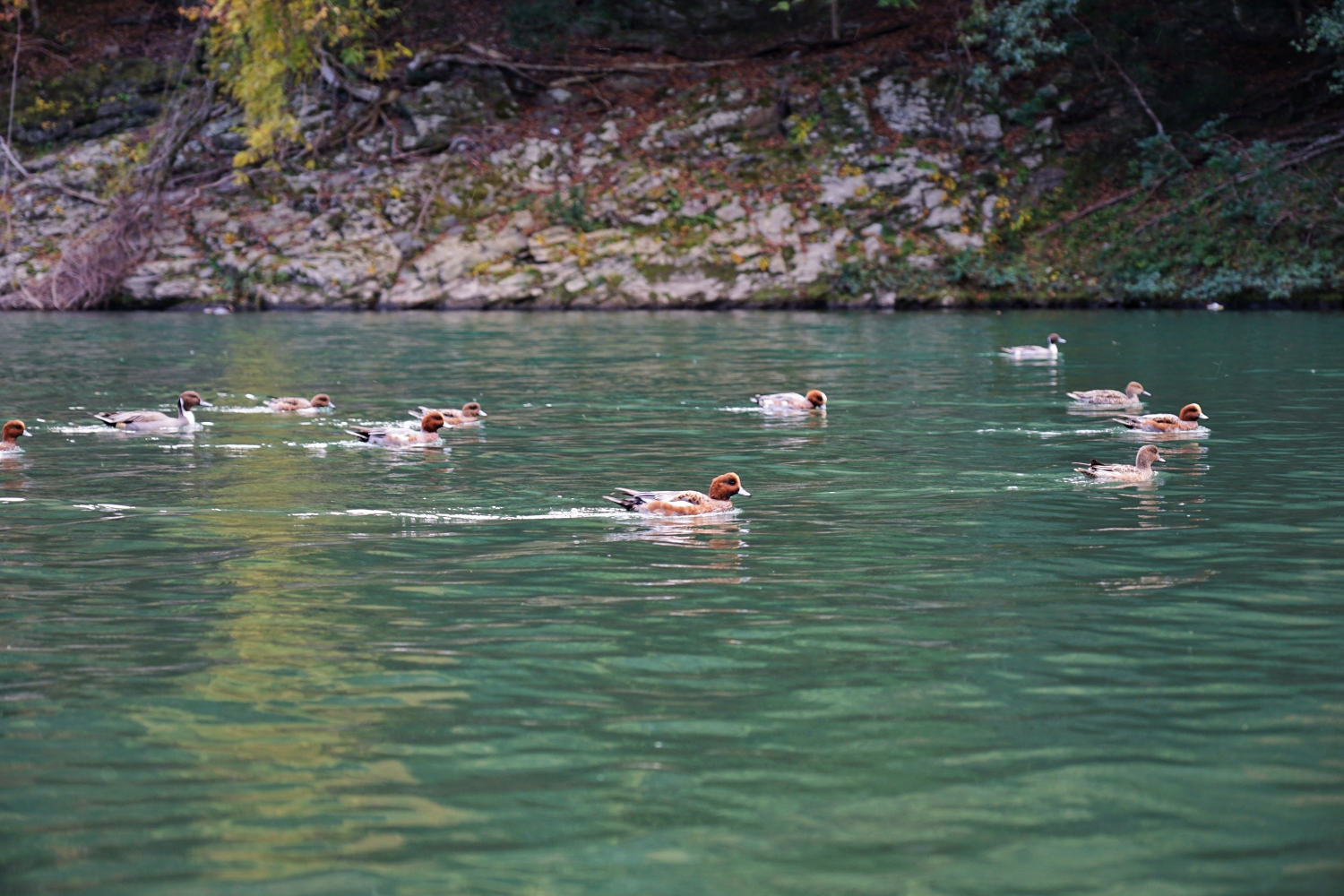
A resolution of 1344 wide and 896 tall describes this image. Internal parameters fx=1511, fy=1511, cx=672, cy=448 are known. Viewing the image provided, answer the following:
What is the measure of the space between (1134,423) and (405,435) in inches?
369

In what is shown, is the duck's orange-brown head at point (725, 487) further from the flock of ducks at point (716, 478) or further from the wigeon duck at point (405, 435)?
the wigeon duck at point (405, 435)

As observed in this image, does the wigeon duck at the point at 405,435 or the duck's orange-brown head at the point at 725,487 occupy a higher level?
the wigeon duck at the point at 405,435

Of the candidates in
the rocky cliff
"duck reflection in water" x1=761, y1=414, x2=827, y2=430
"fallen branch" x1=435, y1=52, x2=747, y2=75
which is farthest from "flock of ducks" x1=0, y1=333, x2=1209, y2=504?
"fallen branch" x1=435, y1=52, x2=747, y2=75

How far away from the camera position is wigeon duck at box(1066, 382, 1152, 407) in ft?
74.1

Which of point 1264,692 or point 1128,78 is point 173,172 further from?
point 1264,692

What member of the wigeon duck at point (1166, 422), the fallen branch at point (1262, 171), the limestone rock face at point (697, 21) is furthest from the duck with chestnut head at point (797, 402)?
the limestone rock face at point (697, 21)

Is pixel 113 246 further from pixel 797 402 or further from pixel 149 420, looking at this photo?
pixel 797 402

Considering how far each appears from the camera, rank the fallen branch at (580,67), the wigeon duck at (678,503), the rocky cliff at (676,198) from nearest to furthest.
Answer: the wigeon duck at (678,503) → the rocky cliff at (676,198) → the fallen branch at (580,67)

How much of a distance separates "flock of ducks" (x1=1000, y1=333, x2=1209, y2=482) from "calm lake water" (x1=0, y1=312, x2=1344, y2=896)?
358mm

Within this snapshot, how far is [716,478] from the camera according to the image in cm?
1451

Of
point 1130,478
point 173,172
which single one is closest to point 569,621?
point 1130,478

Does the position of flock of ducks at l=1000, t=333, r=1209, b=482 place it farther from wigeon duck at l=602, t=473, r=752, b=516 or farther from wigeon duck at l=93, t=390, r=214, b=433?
wigeon duck at l=93, t=390, r=214, b=433

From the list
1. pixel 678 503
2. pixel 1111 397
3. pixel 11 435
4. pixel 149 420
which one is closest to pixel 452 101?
pixel 149 420

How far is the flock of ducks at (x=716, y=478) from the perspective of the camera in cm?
1376
